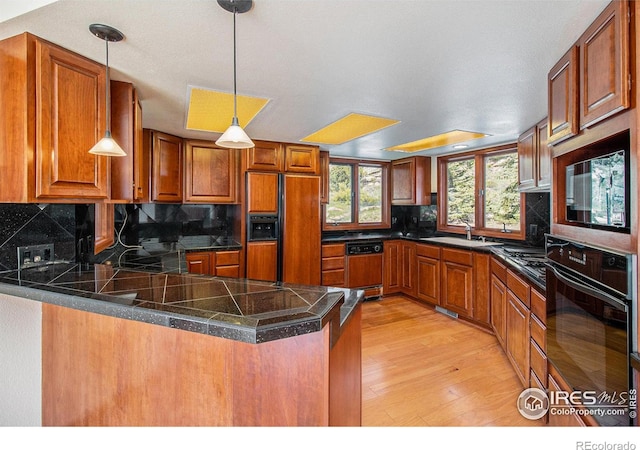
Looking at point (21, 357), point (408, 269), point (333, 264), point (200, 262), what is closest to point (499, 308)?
point (408, 269)

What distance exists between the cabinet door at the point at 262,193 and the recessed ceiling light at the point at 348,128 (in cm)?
59

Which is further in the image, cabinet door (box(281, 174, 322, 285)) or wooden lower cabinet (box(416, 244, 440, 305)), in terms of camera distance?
wooden lower cabinet (box(416, 244, 440, 305))

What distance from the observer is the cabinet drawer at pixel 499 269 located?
111 inches

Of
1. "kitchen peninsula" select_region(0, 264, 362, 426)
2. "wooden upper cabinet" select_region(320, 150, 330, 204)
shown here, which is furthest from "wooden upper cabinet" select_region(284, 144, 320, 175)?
"kitchen peninsula" select_region(0, 264, 362, 426)

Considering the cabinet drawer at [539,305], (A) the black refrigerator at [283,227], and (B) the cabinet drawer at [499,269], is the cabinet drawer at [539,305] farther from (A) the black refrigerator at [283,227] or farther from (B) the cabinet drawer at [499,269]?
(A) the black refrigerator at [283,227]

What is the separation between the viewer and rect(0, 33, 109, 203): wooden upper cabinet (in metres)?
1.39

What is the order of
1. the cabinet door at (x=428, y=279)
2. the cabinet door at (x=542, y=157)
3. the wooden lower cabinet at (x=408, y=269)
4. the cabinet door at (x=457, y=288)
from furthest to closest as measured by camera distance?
1. the wooden lower cabinet at (x=408, y=269)
2. the cabinet door at (x=428, y=279)
3. the cabinet door at (x=457, y=288)
4. the cabinet door at (x=542, y=157)

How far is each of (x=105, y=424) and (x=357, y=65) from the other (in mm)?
2018

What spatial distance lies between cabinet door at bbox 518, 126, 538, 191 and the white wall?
3536 mm

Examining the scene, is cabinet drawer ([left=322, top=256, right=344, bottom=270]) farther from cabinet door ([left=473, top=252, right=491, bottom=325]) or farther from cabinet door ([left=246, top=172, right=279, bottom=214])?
cabinet door ([left=473, top=252, right=491, bottom=325])

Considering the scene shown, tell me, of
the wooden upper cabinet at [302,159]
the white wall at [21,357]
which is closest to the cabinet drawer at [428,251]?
the wooden upper cabinet at [302,159]

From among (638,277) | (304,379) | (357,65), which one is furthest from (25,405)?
(638,277)

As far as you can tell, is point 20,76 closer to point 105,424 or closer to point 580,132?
point 105,424

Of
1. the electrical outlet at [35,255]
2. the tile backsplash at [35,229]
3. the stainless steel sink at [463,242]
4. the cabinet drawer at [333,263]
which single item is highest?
the tile backsplash at [35,229]
